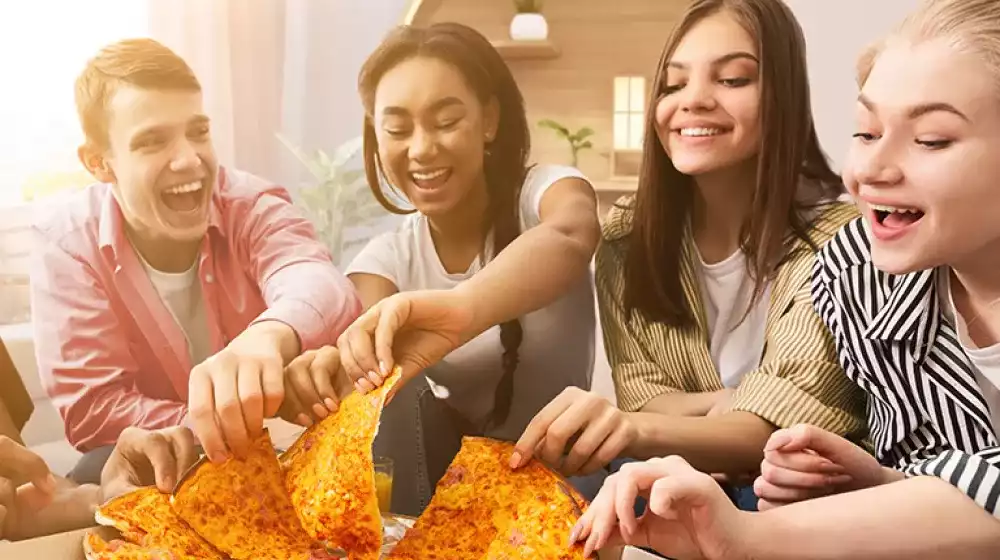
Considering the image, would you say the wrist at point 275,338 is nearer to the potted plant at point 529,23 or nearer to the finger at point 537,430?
the finger at point 537,430

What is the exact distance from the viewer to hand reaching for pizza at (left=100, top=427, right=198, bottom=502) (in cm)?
121

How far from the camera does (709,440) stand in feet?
3.85

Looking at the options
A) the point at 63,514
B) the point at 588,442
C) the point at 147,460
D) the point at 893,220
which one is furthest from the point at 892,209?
the point at 63,514

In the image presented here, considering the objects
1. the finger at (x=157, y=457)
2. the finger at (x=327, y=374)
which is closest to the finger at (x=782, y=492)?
the finger at (x=327, y=374)

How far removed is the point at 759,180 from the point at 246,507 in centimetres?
79

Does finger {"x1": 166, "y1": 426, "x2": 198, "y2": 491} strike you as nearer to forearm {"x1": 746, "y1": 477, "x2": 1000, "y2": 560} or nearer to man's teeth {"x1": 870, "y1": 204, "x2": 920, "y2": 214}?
forearm {"x1": 746, "y1": 477, "x2": 1000, "y2": 560}

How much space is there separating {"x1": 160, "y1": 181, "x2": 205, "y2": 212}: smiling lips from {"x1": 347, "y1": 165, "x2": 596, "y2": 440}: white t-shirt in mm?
228

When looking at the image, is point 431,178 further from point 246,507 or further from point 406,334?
point 246,507

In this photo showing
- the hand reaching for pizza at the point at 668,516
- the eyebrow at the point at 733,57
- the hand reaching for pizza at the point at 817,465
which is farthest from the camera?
the eyebrow at the point at 733,57

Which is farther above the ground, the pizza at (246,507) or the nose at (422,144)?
the nose at (422,144)

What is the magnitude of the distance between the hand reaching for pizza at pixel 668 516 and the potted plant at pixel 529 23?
0.59m

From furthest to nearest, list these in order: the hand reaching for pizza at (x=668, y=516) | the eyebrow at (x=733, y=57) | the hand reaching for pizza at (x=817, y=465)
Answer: the eyebrow at (x=733, y=57) → the hand reaching for pizza at (x=817, y=465) → the hand reaching for pizza at (x=668, y=516)

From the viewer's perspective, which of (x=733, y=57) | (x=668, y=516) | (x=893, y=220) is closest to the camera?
(x=668, y=516)

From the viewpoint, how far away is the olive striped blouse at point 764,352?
1.15 metres
